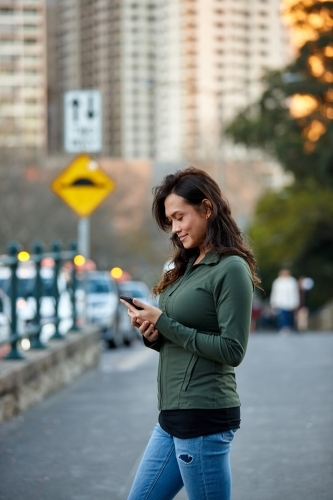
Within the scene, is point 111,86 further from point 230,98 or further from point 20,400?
point 20,400

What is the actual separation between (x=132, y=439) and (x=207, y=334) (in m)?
4.71

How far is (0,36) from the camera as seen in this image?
16325cm

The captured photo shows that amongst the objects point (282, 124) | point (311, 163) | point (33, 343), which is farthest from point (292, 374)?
point (282, 124)

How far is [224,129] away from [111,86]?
157 meters

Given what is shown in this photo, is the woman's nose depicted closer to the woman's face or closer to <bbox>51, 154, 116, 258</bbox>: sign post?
the woman's face

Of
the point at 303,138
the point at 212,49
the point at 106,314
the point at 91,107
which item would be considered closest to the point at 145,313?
the point at 91,107

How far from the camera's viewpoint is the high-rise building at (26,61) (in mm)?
163875

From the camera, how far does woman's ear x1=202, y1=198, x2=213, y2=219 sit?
410 cm

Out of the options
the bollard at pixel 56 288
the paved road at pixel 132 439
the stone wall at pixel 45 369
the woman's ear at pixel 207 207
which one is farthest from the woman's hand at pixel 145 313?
the bollard at pixel 56 288

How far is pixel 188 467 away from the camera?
3.98 meters

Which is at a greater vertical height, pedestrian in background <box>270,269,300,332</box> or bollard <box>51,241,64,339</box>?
bollard <box>51,241,64,339</box>

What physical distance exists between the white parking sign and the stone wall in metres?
2.54

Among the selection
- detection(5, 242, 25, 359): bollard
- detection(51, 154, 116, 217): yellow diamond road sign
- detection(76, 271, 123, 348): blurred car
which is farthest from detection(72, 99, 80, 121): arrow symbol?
detection(76, 271, 123, 348): blurred car

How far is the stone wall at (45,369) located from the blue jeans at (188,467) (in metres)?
5.09
